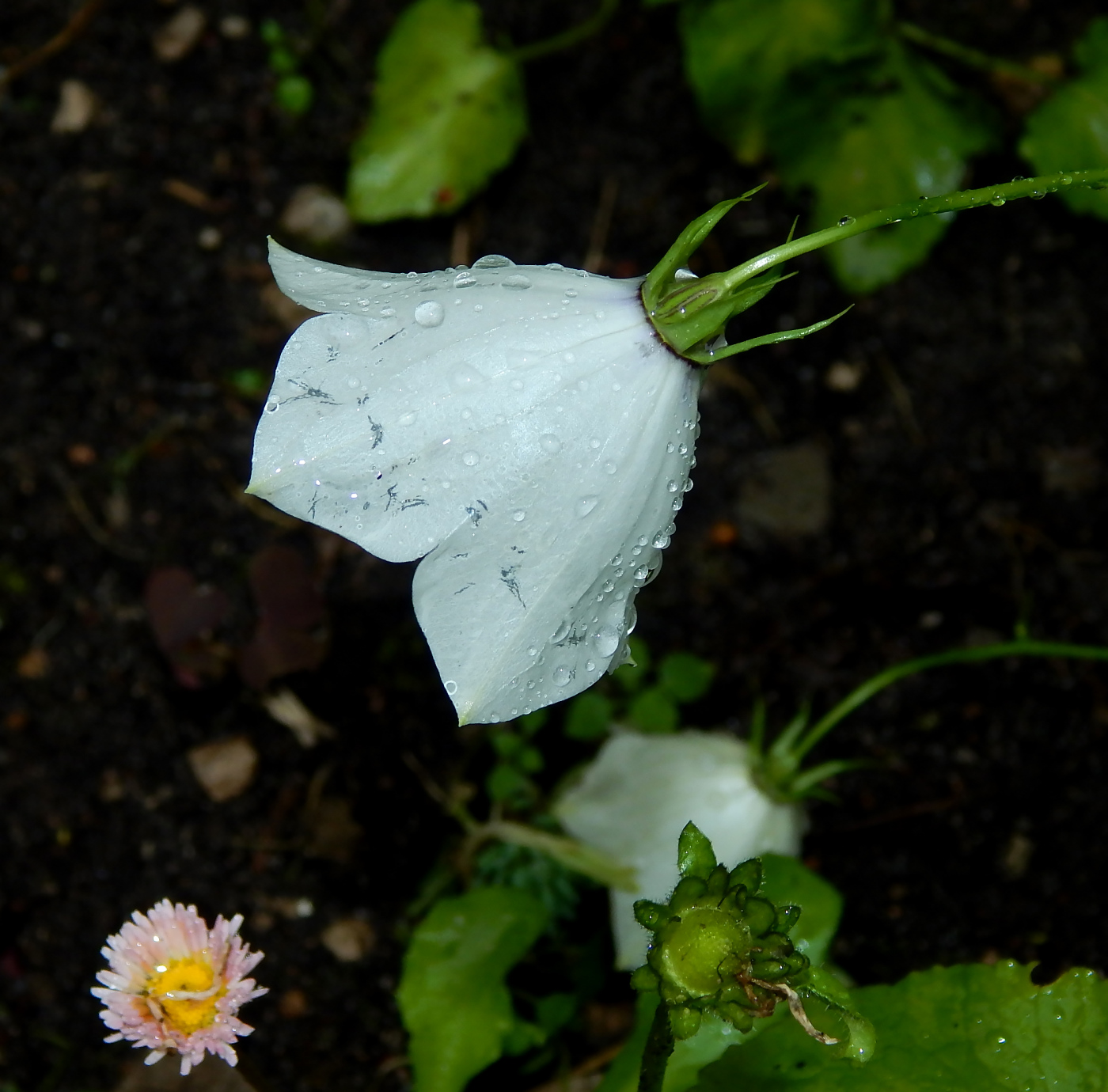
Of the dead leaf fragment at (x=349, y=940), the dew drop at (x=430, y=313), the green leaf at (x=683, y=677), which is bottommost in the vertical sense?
the dead leaf fragment at (x=349, y=940)

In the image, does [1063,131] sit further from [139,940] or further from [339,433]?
[139,940]

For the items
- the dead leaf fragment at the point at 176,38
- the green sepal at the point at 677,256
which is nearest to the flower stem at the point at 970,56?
the green sepal at the point at 677,256

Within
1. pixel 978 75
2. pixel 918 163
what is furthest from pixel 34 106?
pixel 978 75

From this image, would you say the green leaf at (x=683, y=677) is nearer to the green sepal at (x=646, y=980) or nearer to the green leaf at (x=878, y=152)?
the green leaf at (x=878, y=152)

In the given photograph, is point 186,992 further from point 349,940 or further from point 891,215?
point 891,215

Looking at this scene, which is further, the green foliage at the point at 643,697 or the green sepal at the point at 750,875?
the green foliage at the point at 643,697

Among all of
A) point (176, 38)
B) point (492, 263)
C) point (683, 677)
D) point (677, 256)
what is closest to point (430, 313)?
point (492, 263)
